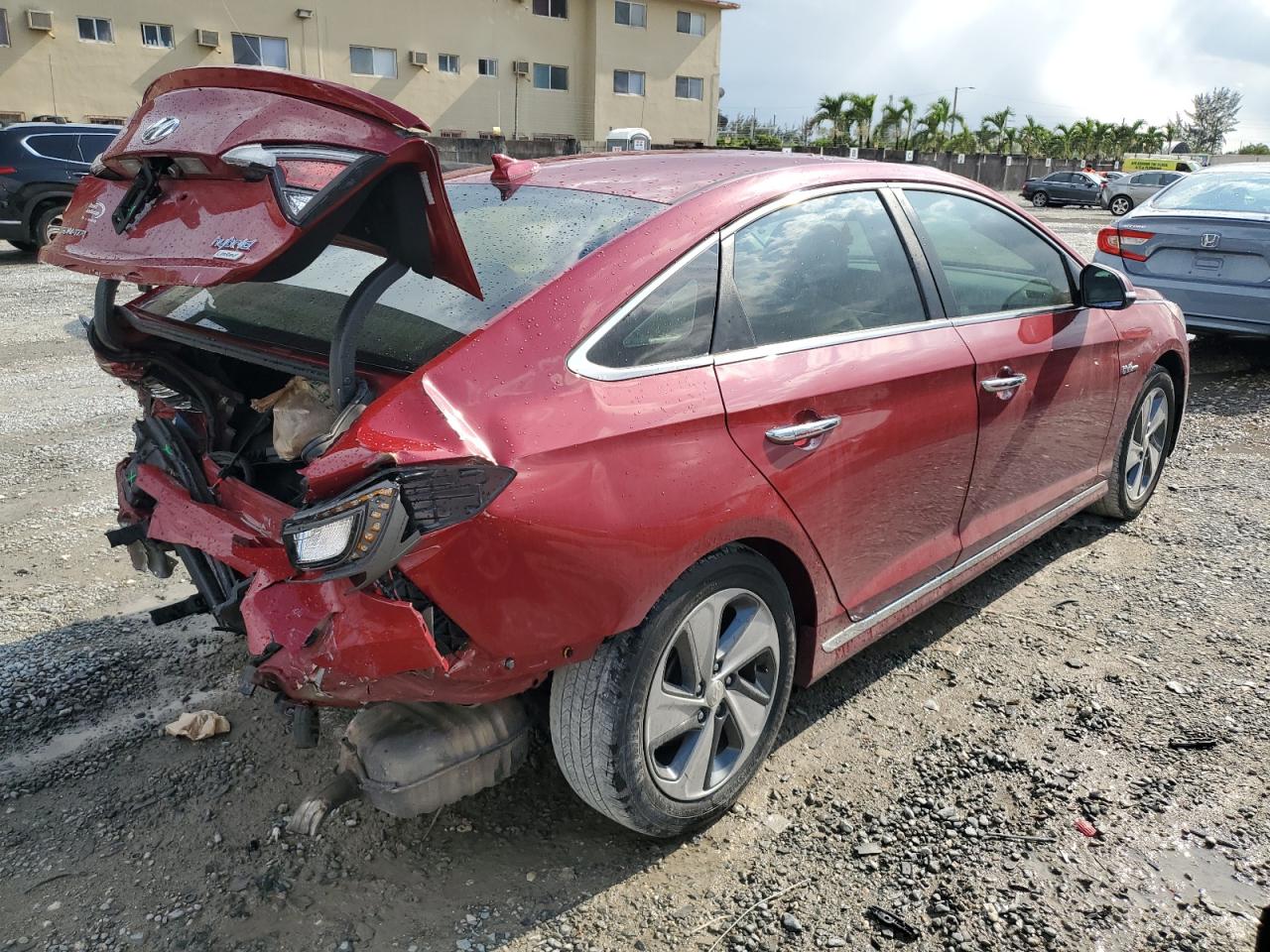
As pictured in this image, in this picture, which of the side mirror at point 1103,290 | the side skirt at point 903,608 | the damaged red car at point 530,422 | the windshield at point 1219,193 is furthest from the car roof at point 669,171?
the windshield at point 1219,193

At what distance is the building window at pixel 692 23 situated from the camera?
136 ft

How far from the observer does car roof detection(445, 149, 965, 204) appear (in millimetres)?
2754

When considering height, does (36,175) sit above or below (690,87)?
below

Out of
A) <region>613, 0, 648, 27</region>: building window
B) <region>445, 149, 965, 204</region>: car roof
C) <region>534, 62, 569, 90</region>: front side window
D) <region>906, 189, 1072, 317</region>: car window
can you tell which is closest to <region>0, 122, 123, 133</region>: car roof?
<region>445, 149, 965, 204</region>: car roof

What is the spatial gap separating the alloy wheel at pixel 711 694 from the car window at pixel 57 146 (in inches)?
558

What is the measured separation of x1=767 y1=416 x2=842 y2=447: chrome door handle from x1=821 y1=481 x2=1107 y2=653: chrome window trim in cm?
65

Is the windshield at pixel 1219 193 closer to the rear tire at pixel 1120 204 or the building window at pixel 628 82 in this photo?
the rear tire at pixel 1120 204

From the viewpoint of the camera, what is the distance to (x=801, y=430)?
2.58 m

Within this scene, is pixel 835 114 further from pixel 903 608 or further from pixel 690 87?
pixel 903 608

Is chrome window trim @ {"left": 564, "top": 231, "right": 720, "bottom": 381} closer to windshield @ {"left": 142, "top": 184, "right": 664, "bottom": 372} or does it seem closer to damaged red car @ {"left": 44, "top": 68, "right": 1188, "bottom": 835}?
damaged red car @ {"left": 44, "top": 68, "right": 1188, "bottom": 835}

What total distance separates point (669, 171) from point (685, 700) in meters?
1.52

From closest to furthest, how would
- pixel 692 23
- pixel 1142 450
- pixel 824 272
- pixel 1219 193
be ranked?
1. pixel 824 272
2. pixel 1142 450
3. pixel 1219 193
4. pixel 692 23

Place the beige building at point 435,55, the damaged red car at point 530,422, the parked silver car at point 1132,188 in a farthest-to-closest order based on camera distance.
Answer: the parked silver car at point 1132,188 < the beige building at point 435,55 < the damaged red car at point 530,422

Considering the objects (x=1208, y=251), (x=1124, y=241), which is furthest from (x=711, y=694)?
(x=1124, y=241)
